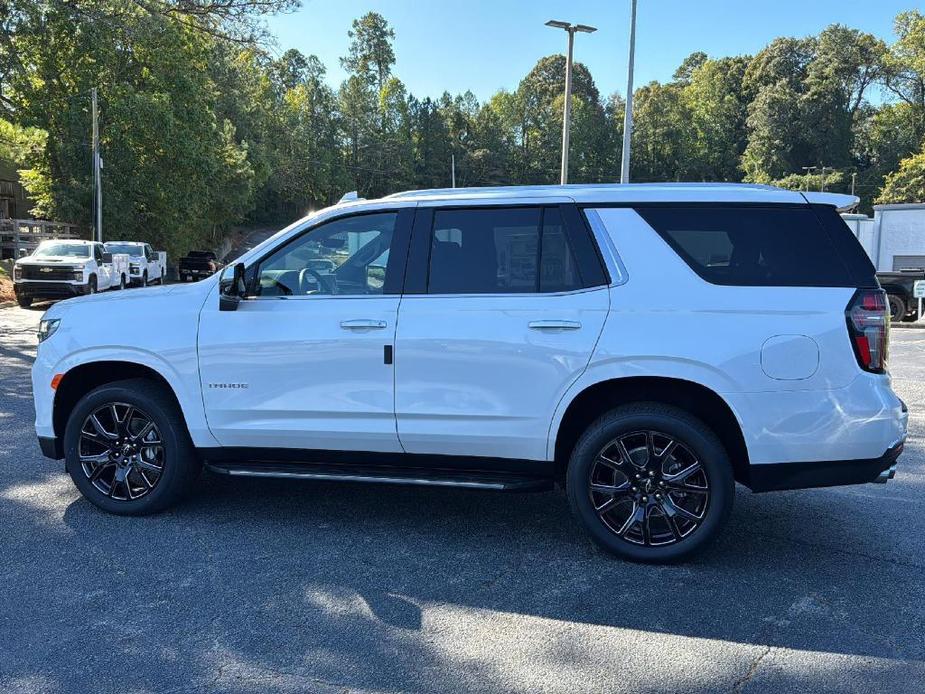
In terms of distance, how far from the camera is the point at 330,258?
15.4ft

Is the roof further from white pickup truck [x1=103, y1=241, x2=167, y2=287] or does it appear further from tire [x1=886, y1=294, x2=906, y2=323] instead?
white pickup truck [x1=103, y1=241, x2=167, y2=287]

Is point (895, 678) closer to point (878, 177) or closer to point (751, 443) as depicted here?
point (751, 443)

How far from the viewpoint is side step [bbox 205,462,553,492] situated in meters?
4.32

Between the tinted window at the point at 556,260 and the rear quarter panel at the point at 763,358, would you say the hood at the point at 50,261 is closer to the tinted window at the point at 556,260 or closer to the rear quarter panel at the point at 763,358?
the tinted window at the point at 556,260

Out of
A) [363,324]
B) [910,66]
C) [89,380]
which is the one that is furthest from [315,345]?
[910,66]

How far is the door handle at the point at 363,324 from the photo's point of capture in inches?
174

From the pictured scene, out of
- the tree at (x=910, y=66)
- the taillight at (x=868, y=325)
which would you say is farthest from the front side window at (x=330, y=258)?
the tree at (x=910, y=66)

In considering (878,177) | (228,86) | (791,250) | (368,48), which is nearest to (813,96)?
(878,177)

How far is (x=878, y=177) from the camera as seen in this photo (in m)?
82.8

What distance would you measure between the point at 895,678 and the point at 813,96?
321 feet

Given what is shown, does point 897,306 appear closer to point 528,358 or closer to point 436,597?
point 528,358

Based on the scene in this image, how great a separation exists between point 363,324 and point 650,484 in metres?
1.76

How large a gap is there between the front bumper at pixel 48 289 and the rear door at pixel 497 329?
18.5 m

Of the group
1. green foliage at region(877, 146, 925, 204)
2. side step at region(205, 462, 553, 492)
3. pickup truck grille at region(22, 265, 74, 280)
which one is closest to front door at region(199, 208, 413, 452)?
side step at region(205, 462, 553, 492)
